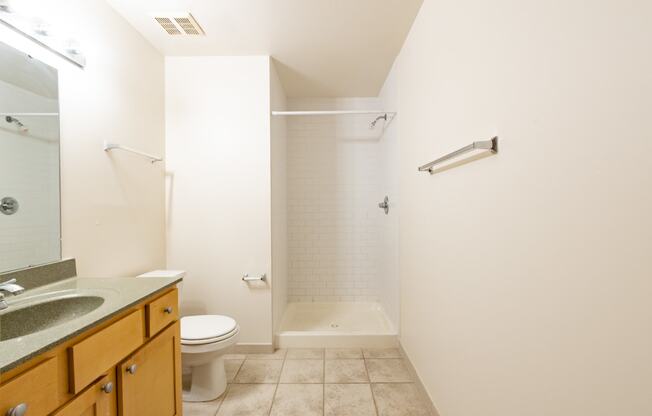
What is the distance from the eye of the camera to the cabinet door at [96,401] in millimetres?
791

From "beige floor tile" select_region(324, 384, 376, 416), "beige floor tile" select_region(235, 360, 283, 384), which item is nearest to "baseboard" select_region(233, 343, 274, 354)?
"beige floor tile" select_region(235, 360, 283, 384)

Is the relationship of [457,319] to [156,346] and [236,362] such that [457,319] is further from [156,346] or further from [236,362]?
[236,362]

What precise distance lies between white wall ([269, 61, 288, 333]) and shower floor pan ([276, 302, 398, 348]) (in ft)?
0.45

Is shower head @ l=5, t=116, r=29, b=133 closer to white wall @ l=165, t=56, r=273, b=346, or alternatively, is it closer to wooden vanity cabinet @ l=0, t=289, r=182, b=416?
wooden vanity cabinet @ l=0, t=289, r=182, b=416

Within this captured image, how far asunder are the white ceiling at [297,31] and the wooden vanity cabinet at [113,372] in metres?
1.72

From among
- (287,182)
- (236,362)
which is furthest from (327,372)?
(287,182)

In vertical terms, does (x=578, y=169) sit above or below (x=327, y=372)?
above

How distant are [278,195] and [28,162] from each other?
5.53ft

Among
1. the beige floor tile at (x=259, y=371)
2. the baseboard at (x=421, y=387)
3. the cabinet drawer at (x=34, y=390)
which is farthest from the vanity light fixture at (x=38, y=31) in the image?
the baseboard at (x=421, y=387)

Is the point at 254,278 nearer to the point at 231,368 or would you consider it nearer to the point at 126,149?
the point at 231,368

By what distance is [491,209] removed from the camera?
3.34 feet

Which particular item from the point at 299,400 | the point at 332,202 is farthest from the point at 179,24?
the point at 299,400

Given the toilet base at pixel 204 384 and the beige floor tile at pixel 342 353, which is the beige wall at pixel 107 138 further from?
the beige floor tile at pixel 342 353

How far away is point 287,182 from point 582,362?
287 centimetres
